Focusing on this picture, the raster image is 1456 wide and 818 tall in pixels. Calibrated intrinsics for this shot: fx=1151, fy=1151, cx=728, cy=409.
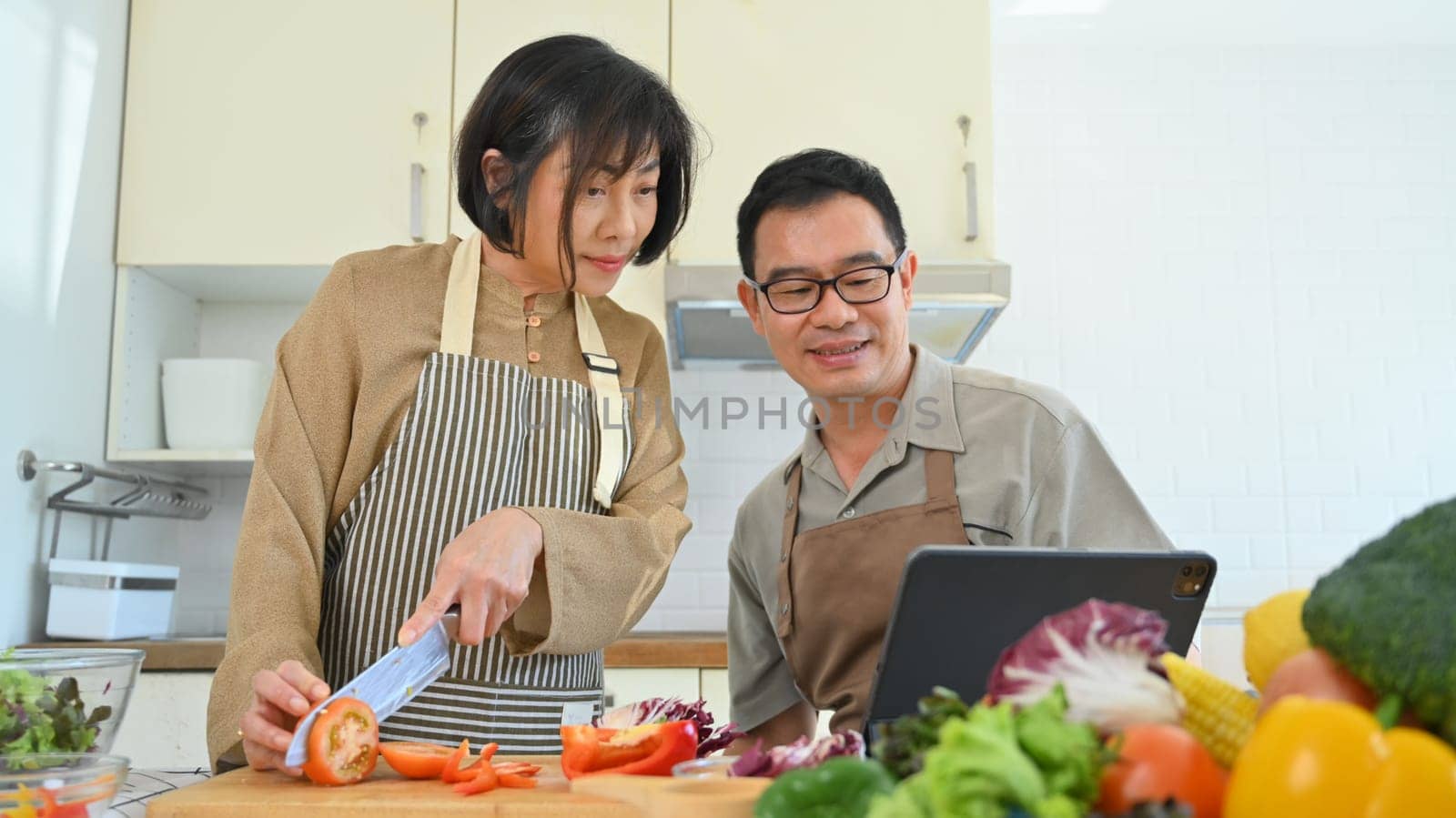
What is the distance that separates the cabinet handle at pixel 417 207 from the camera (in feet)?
9.01

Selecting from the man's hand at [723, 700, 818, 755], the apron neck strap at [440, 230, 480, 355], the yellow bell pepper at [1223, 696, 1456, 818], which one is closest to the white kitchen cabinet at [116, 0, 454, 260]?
the apron neck strap at [440, 230, 480, 355]

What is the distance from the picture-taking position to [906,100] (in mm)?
2805

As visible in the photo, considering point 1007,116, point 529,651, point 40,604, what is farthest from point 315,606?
point 1007,116

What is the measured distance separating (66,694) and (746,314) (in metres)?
1.81

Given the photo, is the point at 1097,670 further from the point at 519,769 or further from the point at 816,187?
the point at 816,187

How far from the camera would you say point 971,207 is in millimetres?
2727

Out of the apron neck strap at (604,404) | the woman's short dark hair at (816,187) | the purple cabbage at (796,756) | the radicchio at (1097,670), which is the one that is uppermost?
the woman's short dark hair at (816,187)

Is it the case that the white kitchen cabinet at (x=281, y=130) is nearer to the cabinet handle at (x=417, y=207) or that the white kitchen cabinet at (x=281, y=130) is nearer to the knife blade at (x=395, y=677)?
the cabinet handle at (x=417, y=207)

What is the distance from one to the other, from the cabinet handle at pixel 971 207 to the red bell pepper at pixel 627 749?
79.5 inches

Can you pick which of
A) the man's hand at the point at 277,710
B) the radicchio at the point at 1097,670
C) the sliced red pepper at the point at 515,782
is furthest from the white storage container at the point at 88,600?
the radicchio at the point at 1097,670

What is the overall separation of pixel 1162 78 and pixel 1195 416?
0.98 metres

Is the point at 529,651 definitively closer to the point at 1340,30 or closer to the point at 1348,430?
the point at 1348,430

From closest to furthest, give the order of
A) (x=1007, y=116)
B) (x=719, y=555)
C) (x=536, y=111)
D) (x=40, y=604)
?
(x=536, y=111)
(x=40, y=604)
(x=719, y=555)
(x=1007, y=116)

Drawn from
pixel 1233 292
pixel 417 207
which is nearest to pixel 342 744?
pixel 417 207
